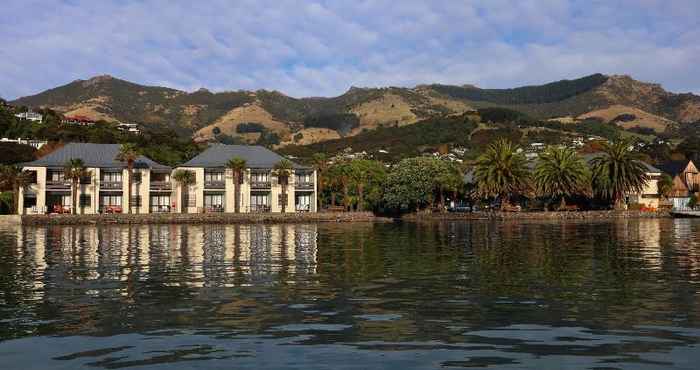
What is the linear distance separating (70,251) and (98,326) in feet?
84.5

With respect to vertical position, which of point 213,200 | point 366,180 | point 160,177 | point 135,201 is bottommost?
point 135,201

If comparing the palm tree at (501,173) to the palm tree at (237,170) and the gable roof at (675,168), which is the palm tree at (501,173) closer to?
the palm tree at (237,170)

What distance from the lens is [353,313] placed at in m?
17.2

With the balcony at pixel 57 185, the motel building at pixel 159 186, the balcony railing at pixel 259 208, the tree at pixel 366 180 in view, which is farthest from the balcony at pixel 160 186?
the tree at pixel 366 180

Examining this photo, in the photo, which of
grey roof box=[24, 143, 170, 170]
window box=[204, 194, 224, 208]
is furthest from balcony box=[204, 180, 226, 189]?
grey roof box=[24, 143, 170, 170]

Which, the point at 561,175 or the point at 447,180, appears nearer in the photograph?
the point at 561,175

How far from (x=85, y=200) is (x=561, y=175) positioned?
73819 mm

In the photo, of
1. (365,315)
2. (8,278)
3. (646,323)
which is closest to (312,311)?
(365,315)

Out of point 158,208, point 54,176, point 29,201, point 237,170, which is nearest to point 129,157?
point 158,208

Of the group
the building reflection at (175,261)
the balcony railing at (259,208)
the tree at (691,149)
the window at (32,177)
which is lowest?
the building reflection at (175,261)

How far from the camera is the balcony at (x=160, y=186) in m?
104

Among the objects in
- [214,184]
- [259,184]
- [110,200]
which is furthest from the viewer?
[259,184]

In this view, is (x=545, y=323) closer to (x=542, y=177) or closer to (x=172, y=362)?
(x=172, y=362)

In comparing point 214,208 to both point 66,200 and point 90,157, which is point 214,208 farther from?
point 66,200
